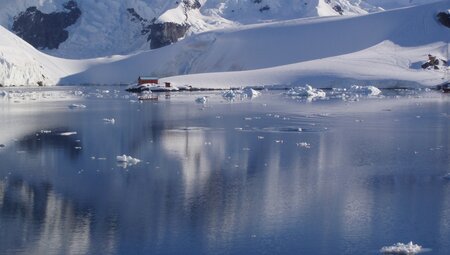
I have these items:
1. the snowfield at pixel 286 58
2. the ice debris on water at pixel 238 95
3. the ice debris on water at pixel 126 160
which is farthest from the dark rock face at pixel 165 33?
the ice debris on water at pixel 126 160

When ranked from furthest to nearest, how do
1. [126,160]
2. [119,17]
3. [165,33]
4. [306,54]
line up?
[119,17] < [165,33] < [306,54] < [126,160]

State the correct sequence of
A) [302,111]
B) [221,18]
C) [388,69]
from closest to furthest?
[302,111], [388,69], [221,18]

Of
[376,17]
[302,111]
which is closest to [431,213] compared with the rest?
[302,111]

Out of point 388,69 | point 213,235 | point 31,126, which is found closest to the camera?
point 213,235

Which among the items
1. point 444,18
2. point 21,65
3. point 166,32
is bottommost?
point 21,65

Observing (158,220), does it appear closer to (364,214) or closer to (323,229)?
(323,229)

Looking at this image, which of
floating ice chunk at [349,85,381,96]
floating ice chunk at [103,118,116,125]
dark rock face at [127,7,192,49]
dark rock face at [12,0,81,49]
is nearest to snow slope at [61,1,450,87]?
floating ice chunk at [349,85,381,96]

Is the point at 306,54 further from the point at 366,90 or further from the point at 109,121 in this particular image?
the point at 109,121

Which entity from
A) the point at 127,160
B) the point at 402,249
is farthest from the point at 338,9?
the point at 402,249
